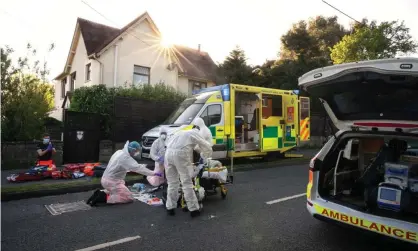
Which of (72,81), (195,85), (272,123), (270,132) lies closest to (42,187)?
(270,132)

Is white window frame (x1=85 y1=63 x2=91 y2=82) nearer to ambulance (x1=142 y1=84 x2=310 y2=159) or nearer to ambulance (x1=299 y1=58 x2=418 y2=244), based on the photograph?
ambulance (x1=142 y1=84 x2=310 y2=159)

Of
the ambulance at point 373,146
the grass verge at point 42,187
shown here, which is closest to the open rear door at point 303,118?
the ambulance at point 373,146

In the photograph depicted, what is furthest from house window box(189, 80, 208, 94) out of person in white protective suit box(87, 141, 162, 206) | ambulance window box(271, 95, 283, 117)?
person in white protective suit box(87, 141, 162, 206)

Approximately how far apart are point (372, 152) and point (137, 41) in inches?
676

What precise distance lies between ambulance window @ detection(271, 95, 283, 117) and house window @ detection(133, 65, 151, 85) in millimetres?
10308

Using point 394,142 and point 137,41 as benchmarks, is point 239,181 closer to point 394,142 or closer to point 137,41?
point 394,142

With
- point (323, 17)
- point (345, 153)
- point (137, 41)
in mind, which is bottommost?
point (345, 153)

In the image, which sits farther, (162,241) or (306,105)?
(306,105)

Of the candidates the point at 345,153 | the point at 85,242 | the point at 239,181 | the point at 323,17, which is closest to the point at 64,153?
the point at 239,181

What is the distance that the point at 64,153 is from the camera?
10516mm

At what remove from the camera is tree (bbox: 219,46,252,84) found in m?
21.4

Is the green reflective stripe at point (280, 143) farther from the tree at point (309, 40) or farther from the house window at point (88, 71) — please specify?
the tree at point (309, 40)

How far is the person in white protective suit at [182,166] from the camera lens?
16.8ft

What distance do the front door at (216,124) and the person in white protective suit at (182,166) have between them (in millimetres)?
4468
